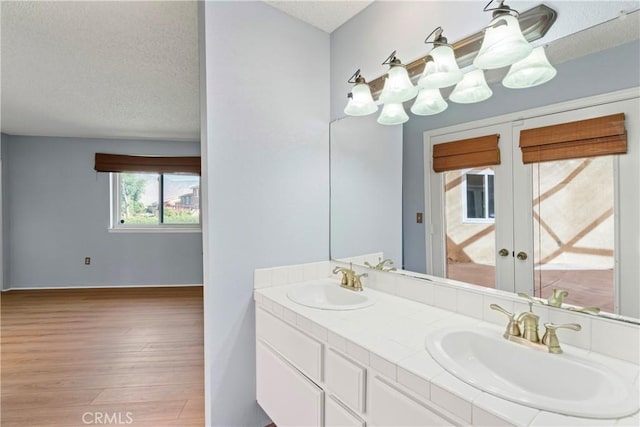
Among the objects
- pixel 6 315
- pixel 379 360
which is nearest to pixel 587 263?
pixel 379 360

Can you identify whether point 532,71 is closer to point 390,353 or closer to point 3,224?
point 390,353

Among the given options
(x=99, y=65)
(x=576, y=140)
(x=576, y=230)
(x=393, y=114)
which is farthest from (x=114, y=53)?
(x=576, y=230)

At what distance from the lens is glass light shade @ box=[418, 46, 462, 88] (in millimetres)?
1306

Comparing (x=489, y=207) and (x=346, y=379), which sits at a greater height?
(x=489, y=207)

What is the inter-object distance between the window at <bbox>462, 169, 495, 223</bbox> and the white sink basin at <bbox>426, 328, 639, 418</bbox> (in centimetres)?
47

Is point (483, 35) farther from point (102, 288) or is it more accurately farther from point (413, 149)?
point (102, 288)

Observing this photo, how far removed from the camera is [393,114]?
66.8 inches

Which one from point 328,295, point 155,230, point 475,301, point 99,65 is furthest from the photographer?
point 155,230

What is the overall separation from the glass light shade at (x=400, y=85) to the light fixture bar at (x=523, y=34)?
6 centimetres

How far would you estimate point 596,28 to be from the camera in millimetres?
1038

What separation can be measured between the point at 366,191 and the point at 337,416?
1215 millimetres

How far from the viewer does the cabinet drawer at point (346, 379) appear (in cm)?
108

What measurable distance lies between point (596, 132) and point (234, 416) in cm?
206

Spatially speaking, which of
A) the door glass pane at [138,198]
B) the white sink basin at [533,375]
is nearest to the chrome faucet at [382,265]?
the white sink basin at [533,375]
